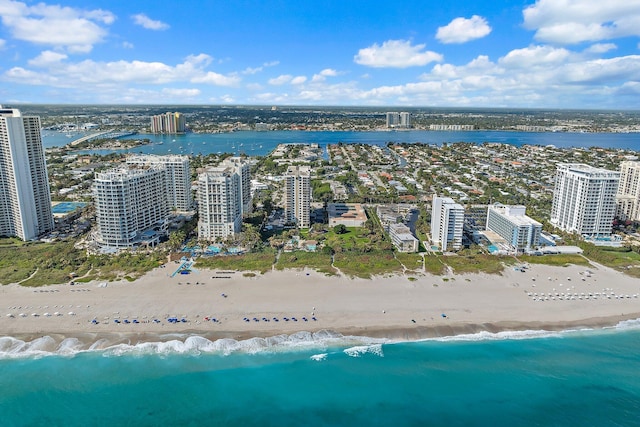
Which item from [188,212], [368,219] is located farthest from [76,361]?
[368,219]

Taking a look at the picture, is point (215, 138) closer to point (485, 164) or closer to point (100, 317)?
point (485, 164)

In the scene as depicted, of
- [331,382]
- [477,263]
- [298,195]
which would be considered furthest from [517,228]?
[331,382]

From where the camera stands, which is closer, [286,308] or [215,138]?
[286,308]

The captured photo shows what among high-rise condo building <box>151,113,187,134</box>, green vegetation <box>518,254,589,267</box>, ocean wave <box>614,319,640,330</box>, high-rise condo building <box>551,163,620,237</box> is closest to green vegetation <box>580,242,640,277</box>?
green vegetation <box>518,254,589,267</box>

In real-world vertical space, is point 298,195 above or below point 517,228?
above

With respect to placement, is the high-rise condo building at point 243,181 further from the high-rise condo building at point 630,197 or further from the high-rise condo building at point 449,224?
the high-rise condo building at point 630,197

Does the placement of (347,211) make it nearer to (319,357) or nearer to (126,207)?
(126,207)
